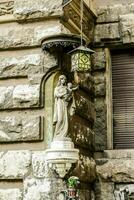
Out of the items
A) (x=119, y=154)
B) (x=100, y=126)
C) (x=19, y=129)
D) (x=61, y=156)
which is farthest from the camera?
(x=100, y=126)

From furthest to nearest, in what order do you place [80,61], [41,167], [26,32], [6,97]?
[26,32]
[6,97]
[80,61]
[41,167]

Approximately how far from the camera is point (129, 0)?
8133mm

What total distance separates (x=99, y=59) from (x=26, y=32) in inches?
56.2

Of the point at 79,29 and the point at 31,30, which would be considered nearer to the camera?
the point at 31,30

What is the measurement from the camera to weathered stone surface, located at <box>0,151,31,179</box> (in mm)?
6668

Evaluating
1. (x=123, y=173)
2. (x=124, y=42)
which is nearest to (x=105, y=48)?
(x=124, y=42)

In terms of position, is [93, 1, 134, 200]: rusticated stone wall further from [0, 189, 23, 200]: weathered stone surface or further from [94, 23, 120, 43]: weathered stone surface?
[0, 189, 23, 200]: weathered stone surface

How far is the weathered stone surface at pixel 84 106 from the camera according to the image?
7.22 metres

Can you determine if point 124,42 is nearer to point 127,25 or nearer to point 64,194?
point 127,25

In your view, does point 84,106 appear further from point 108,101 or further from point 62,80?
point 62,80

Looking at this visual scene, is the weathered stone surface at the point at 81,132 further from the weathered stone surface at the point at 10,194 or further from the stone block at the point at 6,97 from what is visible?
the weathered stone surface at the point at 10,194

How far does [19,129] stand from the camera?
6.80 metres

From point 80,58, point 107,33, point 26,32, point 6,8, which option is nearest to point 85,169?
Result: point 80,58

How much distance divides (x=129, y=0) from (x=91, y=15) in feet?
2.01
